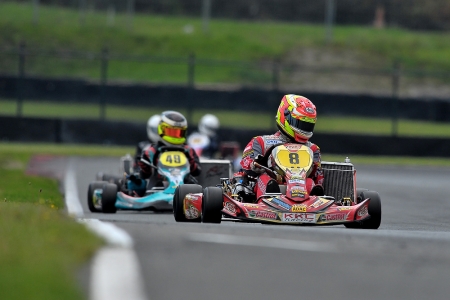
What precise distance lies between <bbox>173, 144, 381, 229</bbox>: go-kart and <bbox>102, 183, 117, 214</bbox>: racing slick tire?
205cm

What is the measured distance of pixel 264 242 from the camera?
20.2 feet

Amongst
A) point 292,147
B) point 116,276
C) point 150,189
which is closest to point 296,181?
point 292,147

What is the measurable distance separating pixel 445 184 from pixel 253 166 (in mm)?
8639

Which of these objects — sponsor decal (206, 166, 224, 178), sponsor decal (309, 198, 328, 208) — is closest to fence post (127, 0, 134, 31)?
sponsor decal (206, 166, 224, 178)

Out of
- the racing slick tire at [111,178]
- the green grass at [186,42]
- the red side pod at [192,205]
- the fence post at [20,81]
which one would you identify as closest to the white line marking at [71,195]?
the racing slick tire at [111,178]

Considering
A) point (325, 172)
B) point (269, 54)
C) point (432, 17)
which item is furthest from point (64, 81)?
point (432, 17)

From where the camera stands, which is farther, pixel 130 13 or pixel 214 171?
pixel 130 13

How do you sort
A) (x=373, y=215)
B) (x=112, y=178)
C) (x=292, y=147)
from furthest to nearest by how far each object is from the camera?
(x=112, y=178) → (x=292, y=147) → (x=373, y=215)

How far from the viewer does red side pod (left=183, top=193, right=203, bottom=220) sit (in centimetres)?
997

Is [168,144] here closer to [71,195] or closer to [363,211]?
[71,195]

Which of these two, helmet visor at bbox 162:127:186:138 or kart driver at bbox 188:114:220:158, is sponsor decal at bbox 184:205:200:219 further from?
kart driver at bbox 188:114:220:158

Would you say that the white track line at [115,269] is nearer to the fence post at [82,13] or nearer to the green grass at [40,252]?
the green grass at [40,252]

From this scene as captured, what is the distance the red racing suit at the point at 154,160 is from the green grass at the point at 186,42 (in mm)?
20786

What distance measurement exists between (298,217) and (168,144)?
12.5 feet
